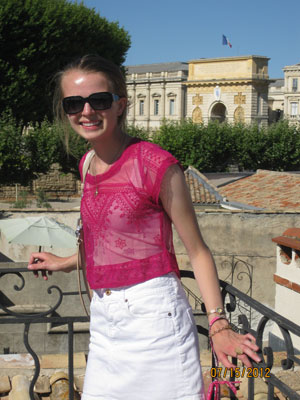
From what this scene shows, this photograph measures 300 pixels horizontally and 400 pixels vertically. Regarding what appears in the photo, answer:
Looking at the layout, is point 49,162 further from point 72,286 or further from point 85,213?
point 85,213

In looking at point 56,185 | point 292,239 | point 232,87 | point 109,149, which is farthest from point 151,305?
point 232,87

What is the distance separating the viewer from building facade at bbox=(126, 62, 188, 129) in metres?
70.9

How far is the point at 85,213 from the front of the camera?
81.6 inches

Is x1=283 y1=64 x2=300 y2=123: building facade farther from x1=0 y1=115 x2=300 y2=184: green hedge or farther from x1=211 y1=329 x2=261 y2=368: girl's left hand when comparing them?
x1=211 y1=329 x2=261 y2=368: girl's left hand

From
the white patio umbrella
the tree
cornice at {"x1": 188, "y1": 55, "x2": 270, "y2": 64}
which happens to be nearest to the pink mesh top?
the white patio umbrella

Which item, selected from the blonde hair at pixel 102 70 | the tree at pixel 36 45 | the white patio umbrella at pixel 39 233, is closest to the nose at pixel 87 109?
the blonde hair at pixel 102 70

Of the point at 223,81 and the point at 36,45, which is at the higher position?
the point at 223,81

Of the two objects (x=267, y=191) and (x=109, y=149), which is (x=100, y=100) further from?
(x=267, y=191)

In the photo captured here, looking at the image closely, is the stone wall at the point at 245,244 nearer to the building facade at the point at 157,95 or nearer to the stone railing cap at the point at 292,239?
the stone railing cap at the point at 292,239

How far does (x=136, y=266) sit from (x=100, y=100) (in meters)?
0.64

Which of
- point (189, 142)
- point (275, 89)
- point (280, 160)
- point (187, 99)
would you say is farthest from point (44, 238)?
point (275, 89)

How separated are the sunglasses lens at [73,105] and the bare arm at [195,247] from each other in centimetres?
46

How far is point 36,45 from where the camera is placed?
2383cm

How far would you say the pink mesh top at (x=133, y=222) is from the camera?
1.93m
